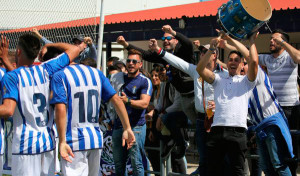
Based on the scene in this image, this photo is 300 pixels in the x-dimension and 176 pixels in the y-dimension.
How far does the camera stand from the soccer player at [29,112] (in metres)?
5.01

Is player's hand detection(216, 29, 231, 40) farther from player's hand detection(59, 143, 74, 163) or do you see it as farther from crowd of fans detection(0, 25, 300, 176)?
player's hand detection(59, 143, 74, 163)

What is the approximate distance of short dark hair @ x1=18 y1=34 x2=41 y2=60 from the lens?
5.12 metres

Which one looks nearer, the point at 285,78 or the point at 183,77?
the point at 285,78

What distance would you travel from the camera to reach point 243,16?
5148 mm

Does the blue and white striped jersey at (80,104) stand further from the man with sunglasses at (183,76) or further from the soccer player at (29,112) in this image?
the man with sunglasses at (183,76)

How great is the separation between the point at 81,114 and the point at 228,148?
5.97 ft

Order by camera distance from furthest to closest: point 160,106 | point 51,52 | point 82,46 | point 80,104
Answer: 1. point 160,106
2. point 82,46
3. point 51,52
4. point 80,104

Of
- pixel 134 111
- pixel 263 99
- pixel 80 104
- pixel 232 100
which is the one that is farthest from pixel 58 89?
pixel 263 99

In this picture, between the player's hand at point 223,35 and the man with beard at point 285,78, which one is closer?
the player's hand at point 223,35

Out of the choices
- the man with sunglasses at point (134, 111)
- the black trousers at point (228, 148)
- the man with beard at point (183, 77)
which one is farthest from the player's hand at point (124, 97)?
the black trousers at point (228, 148)

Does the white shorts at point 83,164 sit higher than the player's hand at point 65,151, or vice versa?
the player's hand at point 65,151

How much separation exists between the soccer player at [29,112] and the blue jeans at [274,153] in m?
2.61

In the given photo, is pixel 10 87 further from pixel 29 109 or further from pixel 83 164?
pixel 83 164

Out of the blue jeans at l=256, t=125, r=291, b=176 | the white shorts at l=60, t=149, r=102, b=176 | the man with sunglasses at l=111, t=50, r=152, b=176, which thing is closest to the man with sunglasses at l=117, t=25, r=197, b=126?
the man with sunglasses at l=111, t=50, r=152, b=176
